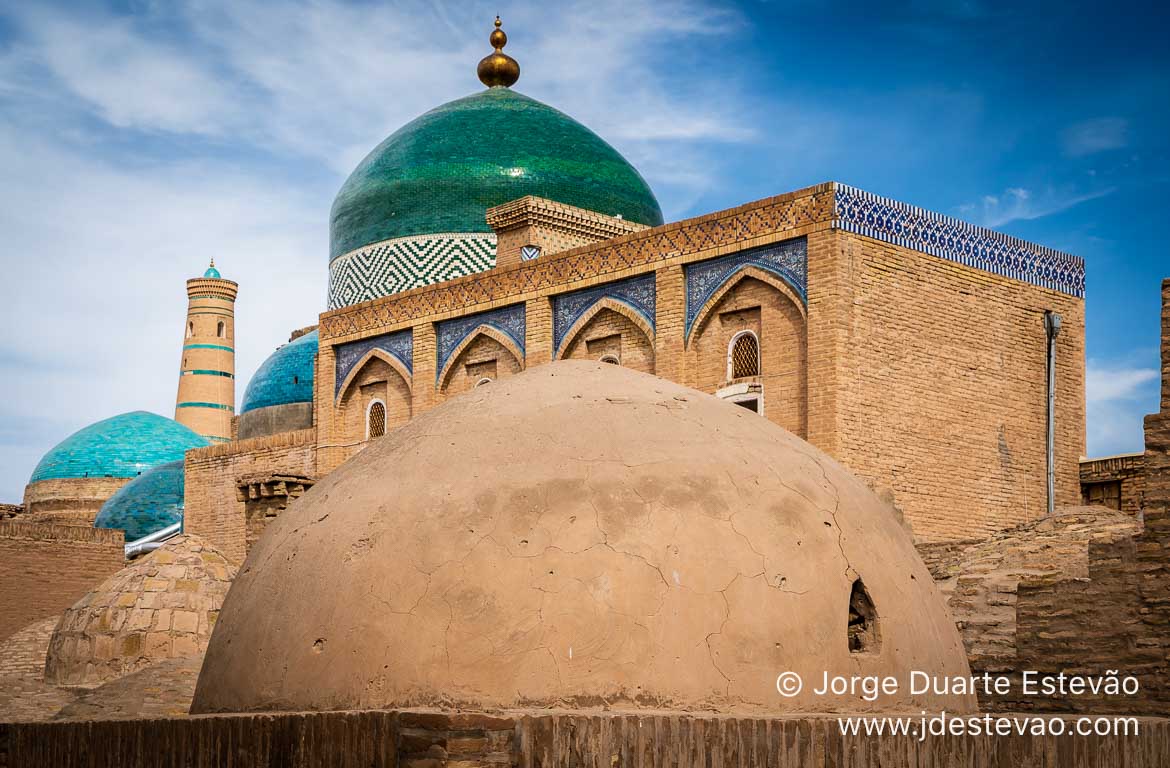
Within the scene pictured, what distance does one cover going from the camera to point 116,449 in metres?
33.2

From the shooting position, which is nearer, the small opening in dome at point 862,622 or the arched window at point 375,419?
the small opening in dome at point 862,622

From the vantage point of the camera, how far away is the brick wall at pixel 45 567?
68.7ft

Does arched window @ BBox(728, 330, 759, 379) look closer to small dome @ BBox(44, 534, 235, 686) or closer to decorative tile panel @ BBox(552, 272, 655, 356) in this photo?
decorative tile panel @ BBox(552, 272, 655, 356)

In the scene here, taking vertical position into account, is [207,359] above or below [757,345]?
above

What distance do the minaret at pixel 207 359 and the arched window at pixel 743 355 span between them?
2311 centimetres

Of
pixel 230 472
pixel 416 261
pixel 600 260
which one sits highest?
pixel 416 261

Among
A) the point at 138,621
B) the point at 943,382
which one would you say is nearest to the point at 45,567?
the point at 138,621

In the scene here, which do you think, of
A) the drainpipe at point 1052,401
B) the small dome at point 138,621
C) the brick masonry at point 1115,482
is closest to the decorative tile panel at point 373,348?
the small dome at point 138,621

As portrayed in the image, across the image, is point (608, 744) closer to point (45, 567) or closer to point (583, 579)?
point (583, 579)

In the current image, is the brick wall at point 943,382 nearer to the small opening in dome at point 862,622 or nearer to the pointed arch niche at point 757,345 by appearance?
the pointed arch niche at point 757,345

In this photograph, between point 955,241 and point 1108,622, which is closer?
point 1108,622

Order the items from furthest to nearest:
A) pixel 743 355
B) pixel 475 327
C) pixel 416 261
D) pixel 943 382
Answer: pixel 416 261 → pixel 475 327 → pixel 743 355 → pixel 943 382

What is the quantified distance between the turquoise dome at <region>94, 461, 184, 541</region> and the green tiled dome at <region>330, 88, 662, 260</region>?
5.86 meters

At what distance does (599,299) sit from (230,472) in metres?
8.13
